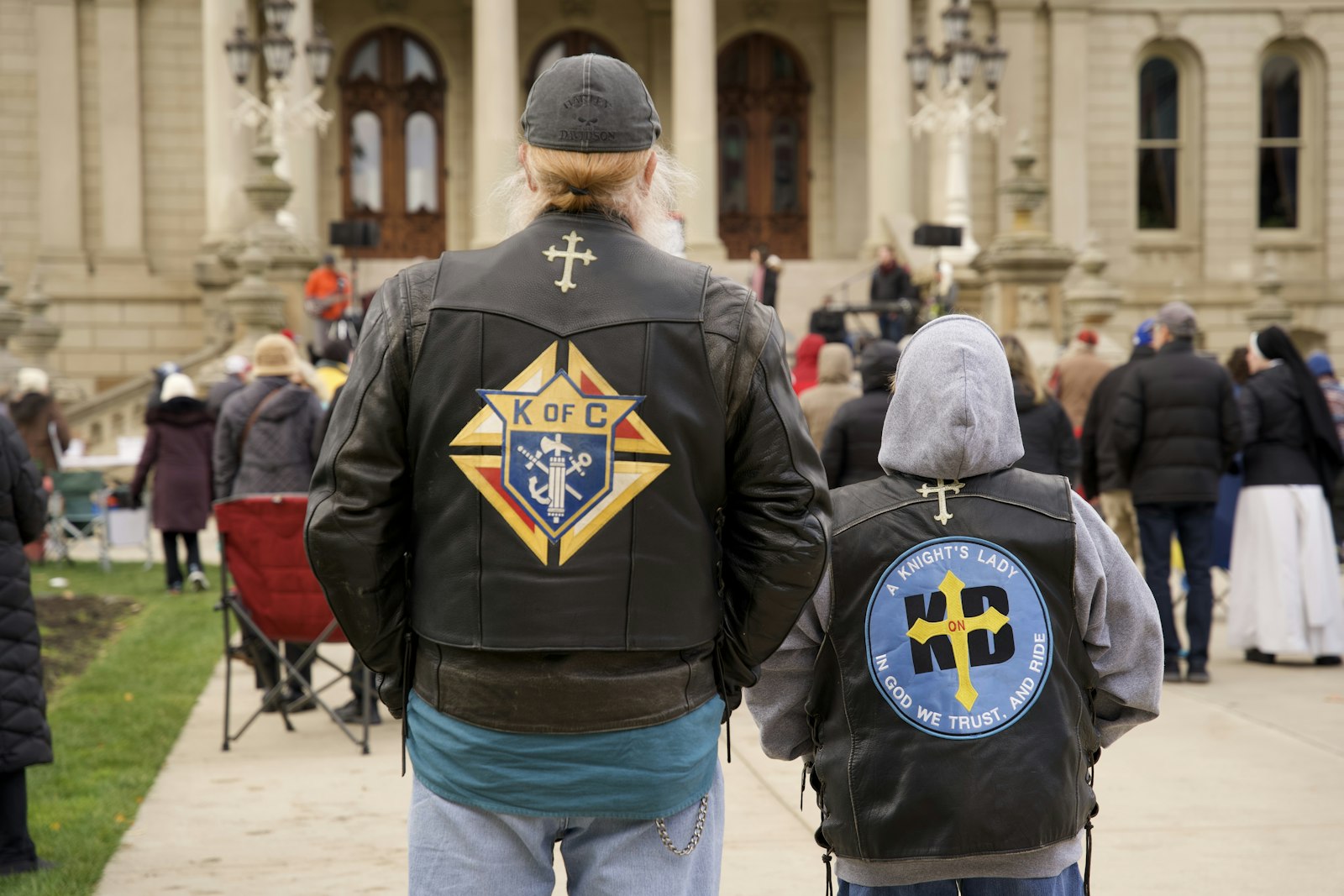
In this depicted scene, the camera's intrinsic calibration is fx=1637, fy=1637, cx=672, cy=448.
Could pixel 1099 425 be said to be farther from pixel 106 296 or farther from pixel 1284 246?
pixel 1284 246

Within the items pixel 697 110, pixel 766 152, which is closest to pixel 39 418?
pixel 697 110

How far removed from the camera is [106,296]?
29.5 meters

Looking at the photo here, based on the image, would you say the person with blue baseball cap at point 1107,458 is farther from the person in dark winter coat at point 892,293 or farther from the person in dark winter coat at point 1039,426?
the person in dark winter coat at point 892,293

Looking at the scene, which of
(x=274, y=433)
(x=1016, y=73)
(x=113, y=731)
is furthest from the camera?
(x=1016, y=73)

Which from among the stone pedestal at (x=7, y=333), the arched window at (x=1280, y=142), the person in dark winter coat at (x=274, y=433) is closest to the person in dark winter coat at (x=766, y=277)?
the stone pedestal at (x=7, y=333)

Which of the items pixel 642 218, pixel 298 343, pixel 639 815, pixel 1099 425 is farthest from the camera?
pixel 298 343

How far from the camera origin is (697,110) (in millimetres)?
27469

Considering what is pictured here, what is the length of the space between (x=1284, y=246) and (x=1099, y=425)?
2631 centimetres

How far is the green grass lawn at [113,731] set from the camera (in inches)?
224

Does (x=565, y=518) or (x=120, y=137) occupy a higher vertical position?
(x=120, y=137)

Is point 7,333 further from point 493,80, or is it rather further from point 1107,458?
point 1107,458

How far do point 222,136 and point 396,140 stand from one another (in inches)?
210

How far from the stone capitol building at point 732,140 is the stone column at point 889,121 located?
5 centimetres

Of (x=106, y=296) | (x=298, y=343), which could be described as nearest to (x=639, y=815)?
(x=298, y=343)
